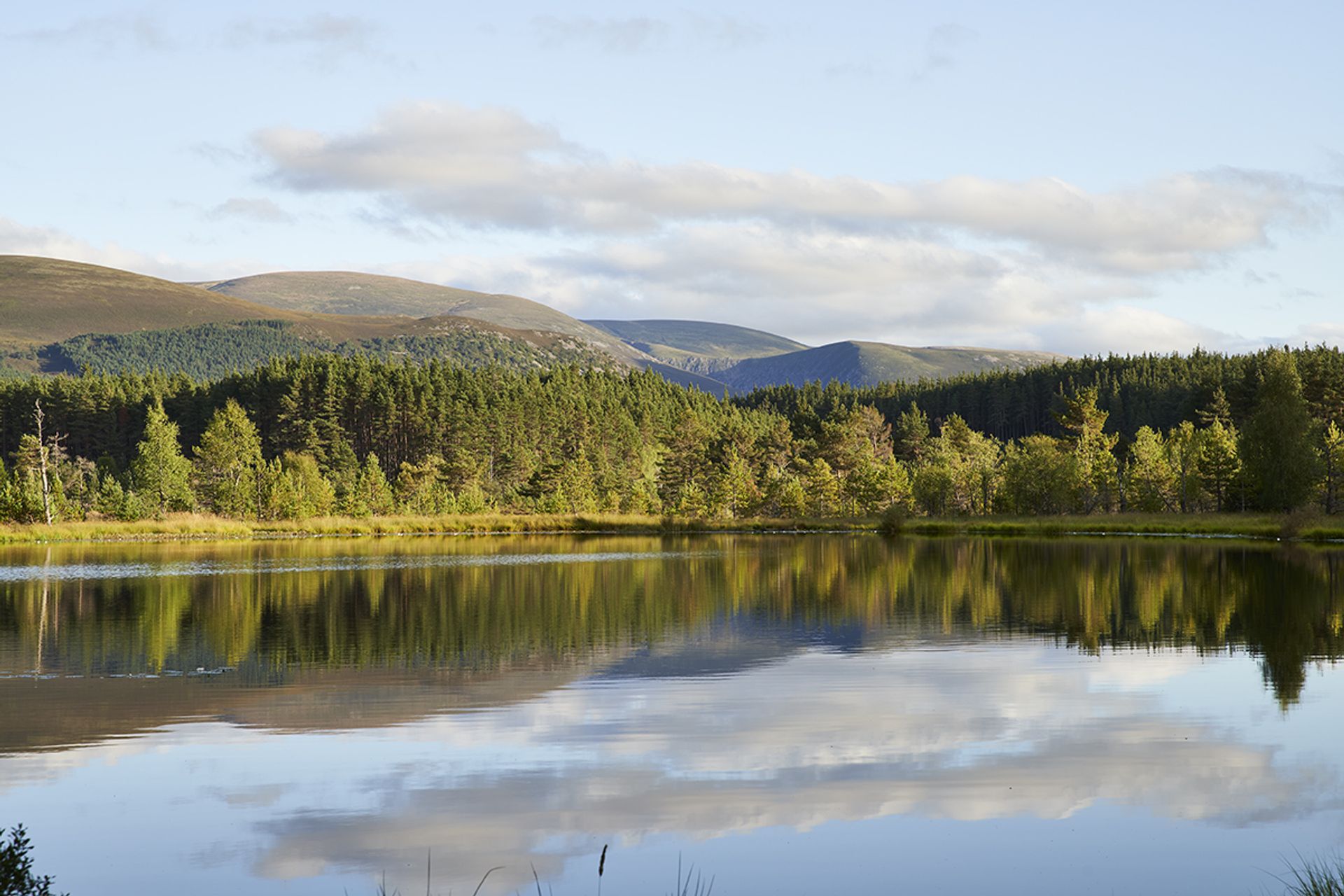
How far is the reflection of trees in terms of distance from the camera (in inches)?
1040

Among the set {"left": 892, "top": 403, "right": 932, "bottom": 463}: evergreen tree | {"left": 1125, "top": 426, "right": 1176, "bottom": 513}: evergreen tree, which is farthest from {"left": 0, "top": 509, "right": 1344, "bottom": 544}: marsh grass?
{"left": 892, "top": 403, "right": 932, "bottom": 463}: evergreen tree

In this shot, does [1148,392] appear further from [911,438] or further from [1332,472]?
[1332,472]

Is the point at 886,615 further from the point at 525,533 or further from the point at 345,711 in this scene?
the point at 525,533

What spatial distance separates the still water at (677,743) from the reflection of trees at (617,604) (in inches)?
9.6

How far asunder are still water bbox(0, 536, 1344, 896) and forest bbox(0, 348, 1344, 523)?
178 ft

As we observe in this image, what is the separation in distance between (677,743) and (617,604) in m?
19.8

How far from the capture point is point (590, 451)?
13088cm

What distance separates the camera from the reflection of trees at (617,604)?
26.4m

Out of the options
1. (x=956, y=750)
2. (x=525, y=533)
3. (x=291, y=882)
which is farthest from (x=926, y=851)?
(x=525, y=533)

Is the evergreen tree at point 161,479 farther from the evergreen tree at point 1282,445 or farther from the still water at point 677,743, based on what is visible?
the evergreen tree at point 1282,445

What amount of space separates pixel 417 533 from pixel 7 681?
7477cm

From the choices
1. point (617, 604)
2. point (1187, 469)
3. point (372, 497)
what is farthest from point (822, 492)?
point (617, 604)

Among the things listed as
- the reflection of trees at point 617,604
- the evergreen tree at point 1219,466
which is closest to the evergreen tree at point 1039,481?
the evergreen tree at point 1219,466

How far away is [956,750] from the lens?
1605 cm
